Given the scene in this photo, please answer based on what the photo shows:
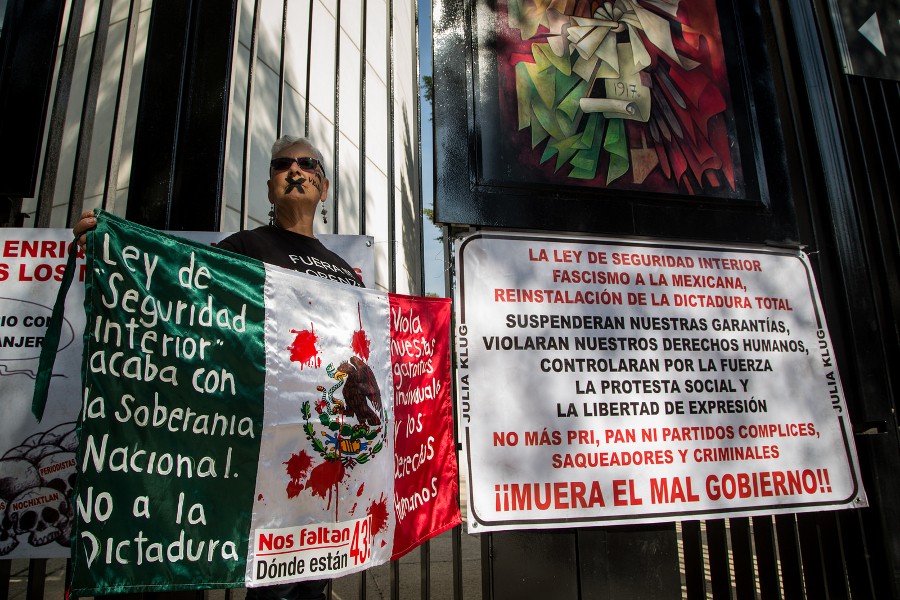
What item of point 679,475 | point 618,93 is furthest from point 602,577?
point 618,93

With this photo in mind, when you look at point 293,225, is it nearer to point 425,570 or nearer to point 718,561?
point 425,570

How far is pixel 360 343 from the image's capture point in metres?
2.06

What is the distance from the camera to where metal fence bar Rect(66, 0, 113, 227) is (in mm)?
2416

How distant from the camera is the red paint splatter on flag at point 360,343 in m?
2.04

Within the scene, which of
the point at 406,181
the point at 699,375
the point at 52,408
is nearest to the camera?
the point at 52,408

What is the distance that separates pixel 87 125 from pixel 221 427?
179cm

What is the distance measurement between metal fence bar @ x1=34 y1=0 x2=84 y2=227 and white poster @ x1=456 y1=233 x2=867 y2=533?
1951mm

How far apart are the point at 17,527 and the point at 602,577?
95.8 inches

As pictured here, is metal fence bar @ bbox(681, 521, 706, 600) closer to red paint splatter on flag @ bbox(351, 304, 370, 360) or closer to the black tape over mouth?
red paint splatter on flag @ bbox(351, 304, 370, 360)

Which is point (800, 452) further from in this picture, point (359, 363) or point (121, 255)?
point (121, 255)

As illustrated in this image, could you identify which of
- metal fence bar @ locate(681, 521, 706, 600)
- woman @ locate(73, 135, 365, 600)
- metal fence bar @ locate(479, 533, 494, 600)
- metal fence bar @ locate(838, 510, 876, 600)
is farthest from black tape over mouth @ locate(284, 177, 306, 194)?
metal fence bar @ locate(838, 510, 876, 600)

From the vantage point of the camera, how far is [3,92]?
256 centimetres

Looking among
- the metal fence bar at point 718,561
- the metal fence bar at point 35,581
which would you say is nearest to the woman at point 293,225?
the metal fence bar at point 35,581

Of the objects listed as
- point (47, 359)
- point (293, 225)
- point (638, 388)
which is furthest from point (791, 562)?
point (47, 359)
